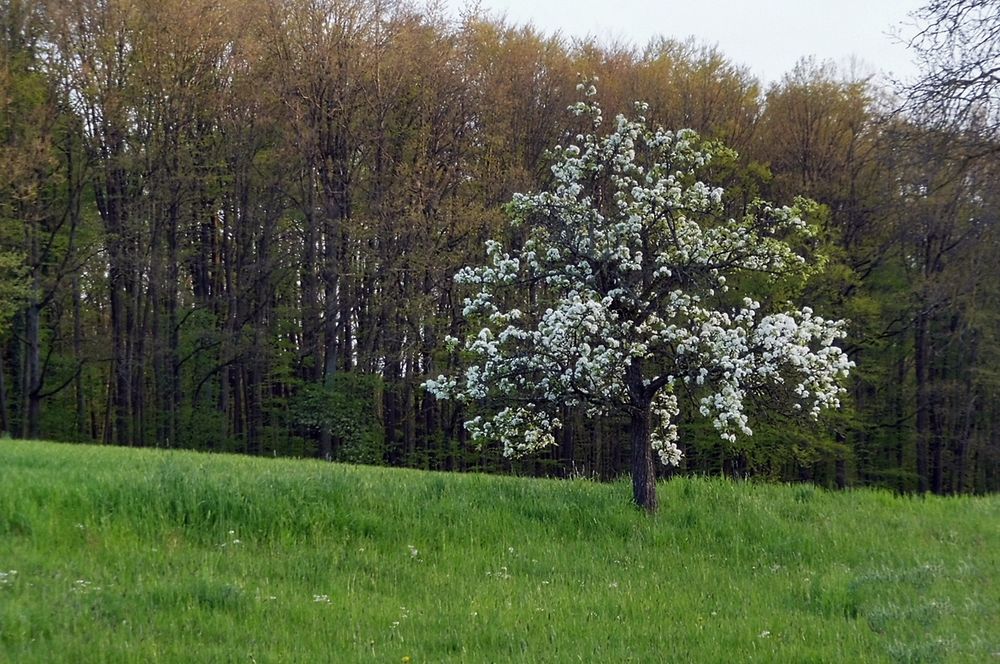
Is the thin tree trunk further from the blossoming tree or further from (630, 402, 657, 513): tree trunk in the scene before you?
(630, 402, 657, 513): tree trunk

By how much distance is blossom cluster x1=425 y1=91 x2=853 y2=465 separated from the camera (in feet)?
32.5

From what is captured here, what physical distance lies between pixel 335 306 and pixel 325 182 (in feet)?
14.3

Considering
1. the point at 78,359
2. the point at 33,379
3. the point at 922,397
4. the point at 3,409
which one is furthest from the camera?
the point at 78,359

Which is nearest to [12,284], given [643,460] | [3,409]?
[3,409]

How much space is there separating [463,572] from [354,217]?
2303 cm

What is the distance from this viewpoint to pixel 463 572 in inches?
324

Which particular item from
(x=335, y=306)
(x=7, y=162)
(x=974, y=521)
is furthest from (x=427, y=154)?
(x=974, y=521)

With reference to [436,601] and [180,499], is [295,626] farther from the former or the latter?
[180,499]

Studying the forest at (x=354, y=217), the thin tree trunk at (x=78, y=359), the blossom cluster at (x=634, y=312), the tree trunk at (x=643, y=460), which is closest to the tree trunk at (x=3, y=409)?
the forest at (x=354, y=217)

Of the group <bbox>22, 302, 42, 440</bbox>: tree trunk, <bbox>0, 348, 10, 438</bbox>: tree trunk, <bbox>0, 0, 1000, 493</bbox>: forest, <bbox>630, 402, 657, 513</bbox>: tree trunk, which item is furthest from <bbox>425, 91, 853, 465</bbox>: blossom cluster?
<bbox>0, 348, 10, 438</bbox>: tree trunk

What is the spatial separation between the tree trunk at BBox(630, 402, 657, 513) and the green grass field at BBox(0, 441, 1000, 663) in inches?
9.1

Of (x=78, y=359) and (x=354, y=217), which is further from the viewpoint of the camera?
(x=78, y=359)

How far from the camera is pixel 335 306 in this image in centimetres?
3005

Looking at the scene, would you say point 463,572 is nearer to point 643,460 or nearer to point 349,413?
point 643,460
